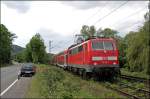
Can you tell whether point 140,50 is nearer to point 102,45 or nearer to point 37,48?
point 102,45

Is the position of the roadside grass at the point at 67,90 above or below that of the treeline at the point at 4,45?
below

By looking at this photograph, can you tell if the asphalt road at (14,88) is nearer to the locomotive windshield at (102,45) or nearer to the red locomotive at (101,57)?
the red locomotive at (101,57)

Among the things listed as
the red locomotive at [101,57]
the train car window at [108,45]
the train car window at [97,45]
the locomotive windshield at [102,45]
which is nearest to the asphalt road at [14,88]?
the red locomotive at [101,57]

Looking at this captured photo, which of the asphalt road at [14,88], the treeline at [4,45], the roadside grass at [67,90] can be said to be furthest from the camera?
the treeline at [4,45]

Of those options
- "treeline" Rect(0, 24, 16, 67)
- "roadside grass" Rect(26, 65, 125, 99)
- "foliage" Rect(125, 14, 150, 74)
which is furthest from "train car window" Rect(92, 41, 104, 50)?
"treeline" Rect(0, 24, 16, 67)

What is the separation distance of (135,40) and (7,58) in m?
107

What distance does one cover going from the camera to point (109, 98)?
17422mm

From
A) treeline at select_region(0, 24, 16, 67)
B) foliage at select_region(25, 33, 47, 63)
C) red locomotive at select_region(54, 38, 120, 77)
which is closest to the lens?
red locomotive at select_region(54, 38, 120, 77)

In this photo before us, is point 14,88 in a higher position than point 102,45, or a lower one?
lower

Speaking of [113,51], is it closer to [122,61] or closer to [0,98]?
[0,98]

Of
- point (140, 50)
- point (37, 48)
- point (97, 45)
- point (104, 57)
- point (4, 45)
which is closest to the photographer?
point (104, 57)

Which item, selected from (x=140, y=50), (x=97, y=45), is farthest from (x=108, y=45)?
(x=140, y=50)

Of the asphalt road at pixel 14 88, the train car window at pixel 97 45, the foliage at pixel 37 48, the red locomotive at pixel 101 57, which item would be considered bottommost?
the asphalt road at pixel 14 88

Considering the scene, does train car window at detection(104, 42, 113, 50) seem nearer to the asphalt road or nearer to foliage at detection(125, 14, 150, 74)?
the asphalt road
